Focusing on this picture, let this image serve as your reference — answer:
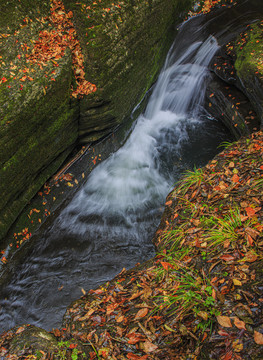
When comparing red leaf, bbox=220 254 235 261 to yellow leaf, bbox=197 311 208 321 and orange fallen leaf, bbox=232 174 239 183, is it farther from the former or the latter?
orange fallen leaf, bbox=232 174 239 183

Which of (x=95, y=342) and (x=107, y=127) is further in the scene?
(x=107, y=127)

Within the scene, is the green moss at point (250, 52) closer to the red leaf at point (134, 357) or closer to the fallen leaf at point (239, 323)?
the fallen leaf at point (239, 323)

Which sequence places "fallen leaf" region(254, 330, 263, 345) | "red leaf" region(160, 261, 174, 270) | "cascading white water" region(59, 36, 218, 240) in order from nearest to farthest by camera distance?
"fallen leaf" region(254, 330, 263, 345)
"red leaf" region(160, 261, 174, 270)
"cascading white water" region(59, 36, 218, 240)

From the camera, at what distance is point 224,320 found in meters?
2.21

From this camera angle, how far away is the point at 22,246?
15.4ft

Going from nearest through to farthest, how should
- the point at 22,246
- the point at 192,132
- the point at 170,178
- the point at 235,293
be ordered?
the point at 235,293 → the point at 22,246 → the point at 170,178 → the point at 192,132

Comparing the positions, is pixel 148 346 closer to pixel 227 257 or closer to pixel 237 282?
pixel 237 282

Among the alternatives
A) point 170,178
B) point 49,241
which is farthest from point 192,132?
point 49,241

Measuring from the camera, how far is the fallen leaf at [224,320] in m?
2.17

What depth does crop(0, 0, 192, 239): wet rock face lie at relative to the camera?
12.5 feet

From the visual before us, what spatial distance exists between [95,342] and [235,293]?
61.3 inches

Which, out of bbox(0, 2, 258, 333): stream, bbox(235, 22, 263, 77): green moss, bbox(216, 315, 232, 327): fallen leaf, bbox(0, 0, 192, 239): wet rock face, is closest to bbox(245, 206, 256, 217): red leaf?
bbox(216, 315, 232, 327): fallen leaf

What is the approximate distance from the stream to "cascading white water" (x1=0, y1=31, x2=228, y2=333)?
0.06 ft

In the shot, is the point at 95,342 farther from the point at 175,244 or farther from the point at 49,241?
the point at 49,241
